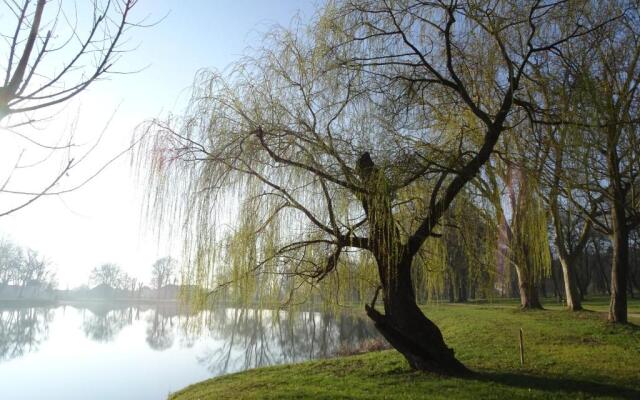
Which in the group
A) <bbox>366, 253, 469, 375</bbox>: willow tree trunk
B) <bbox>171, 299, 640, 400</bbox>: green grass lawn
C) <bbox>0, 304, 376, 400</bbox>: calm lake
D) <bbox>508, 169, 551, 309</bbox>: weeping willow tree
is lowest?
<bbox>0, 304, 376, 400</bbox>: calm lake

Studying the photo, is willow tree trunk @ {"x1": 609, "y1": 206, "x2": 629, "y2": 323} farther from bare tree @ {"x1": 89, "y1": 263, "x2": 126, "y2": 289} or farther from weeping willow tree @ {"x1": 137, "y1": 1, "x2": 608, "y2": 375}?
bare tree @ {"x1": 89, "y1": 263, "x2": 126, "y2": 289}

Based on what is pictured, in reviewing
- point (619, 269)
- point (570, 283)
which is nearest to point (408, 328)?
point (619, 269)

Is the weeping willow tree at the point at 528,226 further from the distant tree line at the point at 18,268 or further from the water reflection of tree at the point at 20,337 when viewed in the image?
the distant tree line at the point at 18,268

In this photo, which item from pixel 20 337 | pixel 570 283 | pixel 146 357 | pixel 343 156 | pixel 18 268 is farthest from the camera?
pixel 18 268

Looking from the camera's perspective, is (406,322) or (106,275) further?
(106,275)

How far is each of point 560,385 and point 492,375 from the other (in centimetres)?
95

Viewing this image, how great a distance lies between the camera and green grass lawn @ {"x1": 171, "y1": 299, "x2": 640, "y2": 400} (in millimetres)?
5688

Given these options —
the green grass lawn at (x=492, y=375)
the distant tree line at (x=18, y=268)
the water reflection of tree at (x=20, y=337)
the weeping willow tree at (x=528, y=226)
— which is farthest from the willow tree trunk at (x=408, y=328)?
the distant tree line at (x=18, y=268)

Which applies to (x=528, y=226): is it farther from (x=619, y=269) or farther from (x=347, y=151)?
(x=619, y=269)

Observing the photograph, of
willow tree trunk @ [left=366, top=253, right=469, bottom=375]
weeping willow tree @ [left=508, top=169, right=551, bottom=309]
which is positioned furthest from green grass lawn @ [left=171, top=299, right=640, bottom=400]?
weeping willow tree @ [left=508, top=169, right=551, bottom=309]

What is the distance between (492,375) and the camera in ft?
21.8

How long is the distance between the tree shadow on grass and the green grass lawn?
0.4 inches

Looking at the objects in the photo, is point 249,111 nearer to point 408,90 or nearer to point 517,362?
point 408,90

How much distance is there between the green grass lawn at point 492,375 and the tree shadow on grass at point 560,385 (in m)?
0.01
